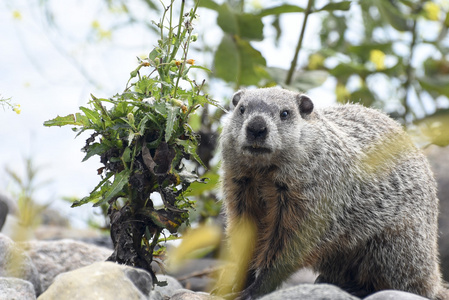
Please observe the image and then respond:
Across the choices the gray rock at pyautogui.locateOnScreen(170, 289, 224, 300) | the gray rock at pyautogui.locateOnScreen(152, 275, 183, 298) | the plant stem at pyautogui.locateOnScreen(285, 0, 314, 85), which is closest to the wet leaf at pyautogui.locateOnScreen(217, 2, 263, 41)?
the plant stem at pyautogui.locateOnScreen(285, 0, 314, 85)

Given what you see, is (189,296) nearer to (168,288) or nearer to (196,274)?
(168,288)

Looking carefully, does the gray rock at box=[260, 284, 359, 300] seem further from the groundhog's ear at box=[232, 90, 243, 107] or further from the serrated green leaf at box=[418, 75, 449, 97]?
the serrated green leaf at box=[418, 75, 449, 97]

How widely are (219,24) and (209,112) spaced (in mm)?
895

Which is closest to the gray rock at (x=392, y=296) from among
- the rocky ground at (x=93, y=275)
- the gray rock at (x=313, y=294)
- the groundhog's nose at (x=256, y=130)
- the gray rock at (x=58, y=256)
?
the rocky ground at (x=93, y=275)

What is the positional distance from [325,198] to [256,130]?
2.17 ft

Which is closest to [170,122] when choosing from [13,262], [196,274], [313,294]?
[313,294]

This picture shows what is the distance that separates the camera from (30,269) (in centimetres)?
394

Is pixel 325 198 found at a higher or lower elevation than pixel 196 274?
higher

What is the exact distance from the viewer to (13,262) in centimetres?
370

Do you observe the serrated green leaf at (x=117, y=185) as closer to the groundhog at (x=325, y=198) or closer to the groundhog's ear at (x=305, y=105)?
the groundhog at (x=325, y=198)

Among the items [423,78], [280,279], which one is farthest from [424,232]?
[423,78]

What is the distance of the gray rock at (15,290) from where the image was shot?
10.3 feet

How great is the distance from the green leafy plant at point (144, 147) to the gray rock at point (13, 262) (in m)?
0.86

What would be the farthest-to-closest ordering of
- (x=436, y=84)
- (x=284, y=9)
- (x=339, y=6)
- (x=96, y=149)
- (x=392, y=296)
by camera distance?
(x=436, y=84) < (x=284, y=9) < (x=339, y=6) < (x=96, y=149) < (x=392, y=296)
